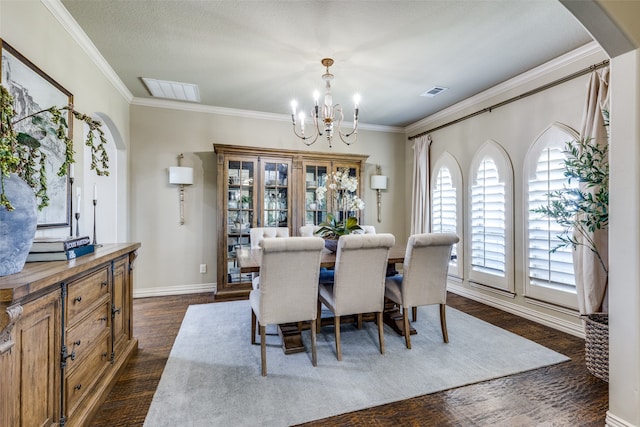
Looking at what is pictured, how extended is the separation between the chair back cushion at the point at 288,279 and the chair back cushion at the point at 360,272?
212mm

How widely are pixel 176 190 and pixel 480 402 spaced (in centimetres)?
421

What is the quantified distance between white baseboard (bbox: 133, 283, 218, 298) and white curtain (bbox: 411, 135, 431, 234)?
131 inches

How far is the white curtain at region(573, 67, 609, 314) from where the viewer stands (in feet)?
8.18

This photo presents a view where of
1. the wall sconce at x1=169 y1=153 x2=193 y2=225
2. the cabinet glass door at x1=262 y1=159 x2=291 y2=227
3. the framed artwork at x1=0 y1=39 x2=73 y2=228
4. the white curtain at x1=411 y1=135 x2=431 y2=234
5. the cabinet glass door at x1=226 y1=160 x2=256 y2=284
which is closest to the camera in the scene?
the framed artwork at x1=0 y1=39 x2=73 y2=228

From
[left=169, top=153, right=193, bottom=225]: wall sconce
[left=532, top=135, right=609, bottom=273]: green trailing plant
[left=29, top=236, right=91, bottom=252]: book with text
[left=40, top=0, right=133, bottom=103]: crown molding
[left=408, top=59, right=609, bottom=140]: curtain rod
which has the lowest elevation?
[left=29, top=236, right=91, bottom=252]: book with text

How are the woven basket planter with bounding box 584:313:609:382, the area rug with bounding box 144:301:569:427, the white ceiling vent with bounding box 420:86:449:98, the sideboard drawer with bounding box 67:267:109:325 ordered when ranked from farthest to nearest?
the white ceiling vent with bounding box 420:86:449:98
the woven basket planter with bounding box 584:313:609:382
the area rug with bounding box 144:301:569:427
the sideboard drawer with bounding box 67:267:109:325

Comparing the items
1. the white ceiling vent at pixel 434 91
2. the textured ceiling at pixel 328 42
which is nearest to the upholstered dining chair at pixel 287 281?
the textured ceiling at pixel 328 42

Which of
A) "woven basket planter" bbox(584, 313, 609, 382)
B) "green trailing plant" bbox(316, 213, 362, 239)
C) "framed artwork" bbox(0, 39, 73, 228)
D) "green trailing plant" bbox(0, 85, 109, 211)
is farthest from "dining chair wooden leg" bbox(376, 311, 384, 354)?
"framed artwork" bbox(0, 39, 73, 228)

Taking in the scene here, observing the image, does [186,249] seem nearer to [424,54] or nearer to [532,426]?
[424,54]

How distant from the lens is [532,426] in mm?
1685

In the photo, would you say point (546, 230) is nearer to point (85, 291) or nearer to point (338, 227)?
point (338, 227)

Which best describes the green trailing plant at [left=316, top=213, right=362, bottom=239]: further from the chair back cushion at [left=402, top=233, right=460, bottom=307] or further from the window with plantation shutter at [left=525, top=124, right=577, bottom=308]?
the window with plantation shutter at [left=525, top=124, right=577, bottom=308]

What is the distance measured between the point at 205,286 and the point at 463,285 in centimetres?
379

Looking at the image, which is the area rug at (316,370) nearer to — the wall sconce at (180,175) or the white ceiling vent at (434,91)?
the wall sconce at (180,175)
